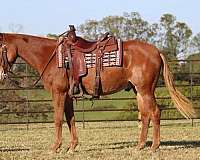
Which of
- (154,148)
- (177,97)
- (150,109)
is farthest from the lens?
(177,97)

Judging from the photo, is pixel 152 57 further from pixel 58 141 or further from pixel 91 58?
pixel 58 141

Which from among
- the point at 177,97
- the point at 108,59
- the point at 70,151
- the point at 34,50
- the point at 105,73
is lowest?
the point at 70,151

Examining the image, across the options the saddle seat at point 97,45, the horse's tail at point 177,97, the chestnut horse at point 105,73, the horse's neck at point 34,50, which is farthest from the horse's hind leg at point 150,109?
the horse's neck at point 34,50

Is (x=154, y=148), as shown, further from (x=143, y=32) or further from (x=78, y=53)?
(x=143, y=32)

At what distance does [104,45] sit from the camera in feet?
26.2

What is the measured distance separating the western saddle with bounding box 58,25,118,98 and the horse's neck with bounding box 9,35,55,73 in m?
0.27

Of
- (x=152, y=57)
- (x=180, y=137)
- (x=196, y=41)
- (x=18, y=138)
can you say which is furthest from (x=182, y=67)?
(x=196, y=41)

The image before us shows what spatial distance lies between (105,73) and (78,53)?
0.56 m

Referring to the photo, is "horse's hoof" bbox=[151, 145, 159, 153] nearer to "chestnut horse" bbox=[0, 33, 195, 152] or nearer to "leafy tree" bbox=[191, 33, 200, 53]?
"chestnut horse" bbox=[0, 33, 195, 152]

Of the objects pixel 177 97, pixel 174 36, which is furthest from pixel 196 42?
pixel 177 97

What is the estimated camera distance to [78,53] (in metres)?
7.91

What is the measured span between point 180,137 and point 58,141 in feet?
12.7

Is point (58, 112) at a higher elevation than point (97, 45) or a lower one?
lower

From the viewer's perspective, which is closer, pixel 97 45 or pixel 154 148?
pixel 154 148
